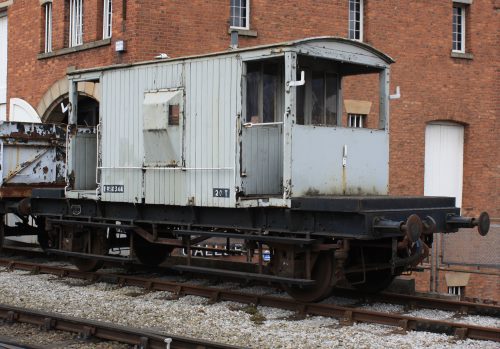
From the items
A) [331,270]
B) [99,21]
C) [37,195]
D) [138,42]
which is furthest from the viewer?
[99,21]

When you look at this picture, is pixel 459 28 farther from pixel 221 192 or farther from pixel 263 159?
pixel 221 192

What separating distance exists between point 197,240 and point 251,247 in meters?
1.06

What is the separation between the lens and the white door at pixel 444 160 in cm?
2111

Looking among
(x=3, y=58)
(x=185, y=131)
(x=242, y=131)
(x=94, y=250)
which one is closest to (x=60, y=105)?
(x=3, y=58)

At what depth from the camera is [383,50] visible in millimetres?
20141

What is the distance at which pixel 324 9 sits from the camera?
19281 mm

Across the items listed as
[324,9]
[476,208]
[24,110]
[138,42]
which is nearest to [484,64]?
[476,208]

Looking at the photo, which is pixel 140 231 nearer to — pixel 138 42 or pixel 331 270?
pixel 331 270

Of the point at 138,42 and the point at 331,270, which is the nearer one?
the point at 331,270

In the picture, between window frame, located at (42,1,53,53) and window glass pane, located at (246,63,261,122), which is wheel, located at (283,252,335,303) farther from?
window frame, located at (42,1,53,53)

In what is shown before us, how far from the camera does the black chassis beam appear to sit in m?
8.78

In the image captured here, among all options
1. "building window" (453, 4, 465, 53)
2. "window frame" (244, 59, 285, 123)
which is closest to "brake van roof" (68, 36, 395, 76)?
"window frame" (244, 59, 285, 123)

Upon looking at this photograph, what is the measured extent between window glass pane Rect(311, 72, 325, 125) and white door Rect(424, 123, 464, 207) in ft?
35.2

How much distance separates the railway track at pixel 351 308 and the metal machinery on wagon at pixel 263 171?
0.28 metres
